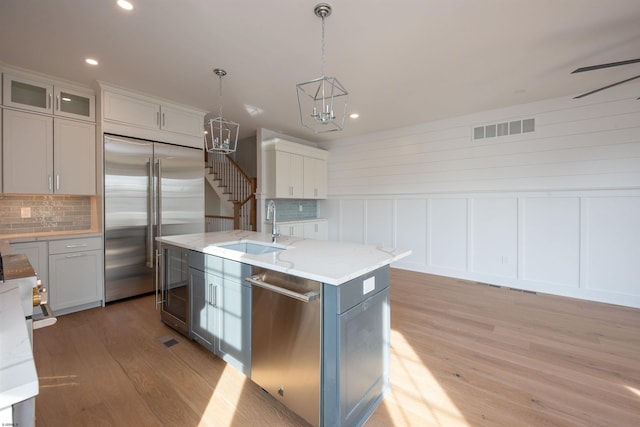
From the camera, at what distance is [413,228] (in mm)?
5156

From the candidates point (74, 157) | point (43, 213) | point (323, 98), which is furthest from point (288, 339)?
point (43, 213)

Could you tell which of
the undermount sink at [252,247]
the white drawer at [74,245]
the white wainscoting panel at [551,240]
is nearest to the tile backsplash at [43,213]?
the white drawer at [74,245]

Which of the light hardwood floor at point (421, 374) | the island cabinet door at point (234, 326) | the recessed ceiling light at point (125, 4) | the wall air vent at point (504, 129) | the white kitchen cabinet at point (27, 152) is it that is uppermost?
the recessed ceiling light at point (125, 4)

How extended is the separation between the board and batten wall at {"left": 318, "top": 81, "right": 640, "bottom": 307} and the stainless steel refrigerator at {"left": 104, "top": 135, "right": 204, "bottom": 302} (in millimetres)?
3447

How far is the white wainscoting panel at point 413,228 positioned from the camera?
504 cm

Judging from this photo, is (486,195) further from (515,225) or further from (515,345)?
(515,345)

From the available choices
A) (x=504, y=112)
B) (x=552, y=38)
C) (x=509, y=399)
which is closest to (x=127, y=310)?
(x=509, y=399)

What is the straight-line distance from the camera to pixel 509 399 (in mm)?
1874

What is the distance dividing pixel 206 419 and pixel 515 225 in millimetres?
4518

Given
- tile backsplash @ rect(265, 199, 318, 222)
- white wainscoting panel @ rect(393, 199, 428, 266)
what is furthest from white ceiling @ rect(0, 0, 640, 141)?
tile backsplash @ rect(265, 199, 318, 222)

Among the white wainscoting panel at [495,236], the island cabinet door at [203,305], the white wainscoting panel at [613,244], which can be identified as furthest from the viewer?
the white wainscoting panel at [495,236]

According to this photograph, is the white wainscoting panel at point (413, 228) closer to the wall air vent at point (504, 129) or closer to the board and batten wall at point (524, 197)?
the board and batten wall at point (524, 197)

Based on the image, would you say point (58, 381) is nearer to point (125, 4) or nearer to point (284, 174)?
point (125, 4)

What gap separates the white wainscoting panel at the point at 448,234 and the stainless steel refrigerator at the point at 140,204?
3987 mm
